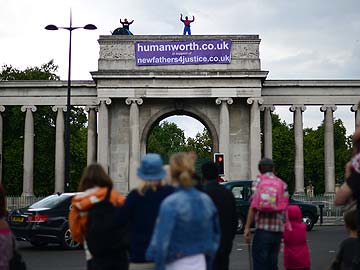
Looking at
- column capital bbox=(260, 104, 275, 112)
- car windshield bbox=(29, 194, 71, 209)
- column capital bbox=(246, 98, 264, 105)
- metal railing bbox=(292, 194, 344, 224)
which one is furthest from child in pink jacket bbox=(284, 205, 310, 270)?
column capital bbox=(260, 104, 275, 112)

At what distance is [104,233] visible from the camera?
300 inches

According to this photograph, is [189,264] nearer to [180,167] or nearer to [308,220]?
[180,167]

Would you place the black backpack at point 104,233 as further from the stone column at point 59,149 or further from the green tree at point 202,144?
the green tree at point 202,144

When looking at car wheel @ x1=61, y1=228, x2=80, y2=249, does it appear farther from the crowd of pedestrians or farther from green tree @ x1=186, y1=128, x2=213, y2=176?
green tree @ x1=186, y1=128, x2=213, y2=176

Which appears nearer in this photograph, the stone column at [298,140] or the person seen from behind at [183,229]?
the person seen from behind at [183,229]

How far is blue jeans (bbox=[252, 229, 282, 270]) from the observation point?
408 inches

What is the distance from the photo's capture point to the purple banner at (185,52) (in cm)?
4403

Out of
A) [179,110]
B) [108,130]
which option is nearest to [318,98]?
[179,110]

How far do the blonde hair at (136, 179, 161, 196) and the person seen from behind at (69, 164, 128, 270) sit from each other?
24.7 inches

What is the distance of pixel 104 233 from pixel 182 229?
1.44m

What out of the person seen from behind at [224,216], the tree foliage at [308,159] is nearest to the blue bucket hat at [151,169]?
the person seen from behind at [224,216]

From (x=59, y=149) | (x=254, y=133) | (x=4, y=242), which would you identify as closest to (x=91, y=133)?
(x=59, y=149)

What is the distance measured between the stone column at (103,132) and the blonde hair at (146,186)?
36.6 metres

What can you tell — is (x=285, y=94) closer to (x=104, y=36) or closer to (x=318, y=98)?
(x=318, y=98)
